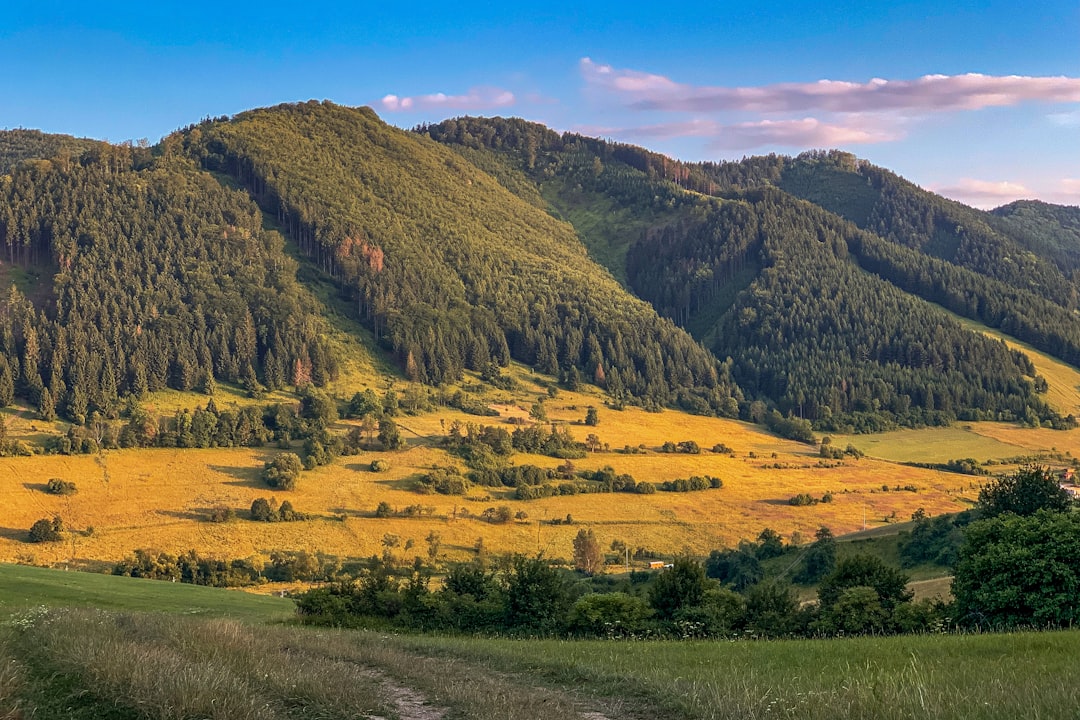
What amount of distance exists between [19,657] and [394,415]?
609 ft

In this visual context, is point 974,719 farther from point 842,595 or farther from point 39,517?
point 39,517

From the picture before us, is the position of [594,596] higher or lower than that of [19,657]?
lower

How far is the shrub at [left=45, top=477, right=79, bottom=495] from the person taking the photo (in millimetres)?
126000

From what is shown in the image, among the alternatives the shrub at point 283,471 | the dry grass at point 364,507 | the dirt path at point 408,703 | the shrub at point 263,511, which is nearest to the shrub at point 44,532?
the dry grass at point 364,507

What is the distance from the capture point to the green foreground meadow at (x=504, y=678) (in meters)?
9.67

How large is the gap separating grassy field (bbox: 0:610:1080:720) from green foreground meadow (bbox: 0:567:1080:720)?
4 cm

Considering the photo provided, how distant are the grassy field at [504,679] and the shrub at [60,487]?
124274 mm

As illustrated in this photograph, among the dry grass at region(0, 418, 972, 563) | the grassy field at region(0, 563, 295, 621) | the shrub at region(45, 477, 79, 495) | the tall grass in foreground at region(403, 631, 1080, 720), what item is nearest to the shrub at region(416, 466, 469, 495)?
the dry grass at region(0, 418, 972, 563)

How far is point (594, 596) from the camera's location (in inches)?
1603

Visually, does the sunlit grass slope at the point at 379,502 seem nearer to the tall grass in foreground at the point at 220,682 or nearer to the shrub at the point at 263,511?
the shrub at the point at 263,511

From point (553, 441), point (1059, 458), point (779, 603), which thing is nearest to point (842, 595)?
point (779, 603)

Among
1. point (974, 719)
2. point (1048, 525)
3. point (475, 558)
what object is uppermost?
point (974, 719)

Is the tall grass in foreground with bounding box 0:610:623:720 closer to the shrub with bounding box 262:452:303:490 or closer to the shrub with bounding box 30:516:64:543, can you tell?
the shrub with bounding box 30:516:64:543

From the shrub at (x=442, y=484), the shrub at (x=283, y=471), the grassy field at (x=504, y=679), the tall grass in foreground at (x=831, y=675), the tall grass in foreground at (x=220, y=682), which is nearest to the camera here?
the tall grass in foreground at (x=831, y=675)
